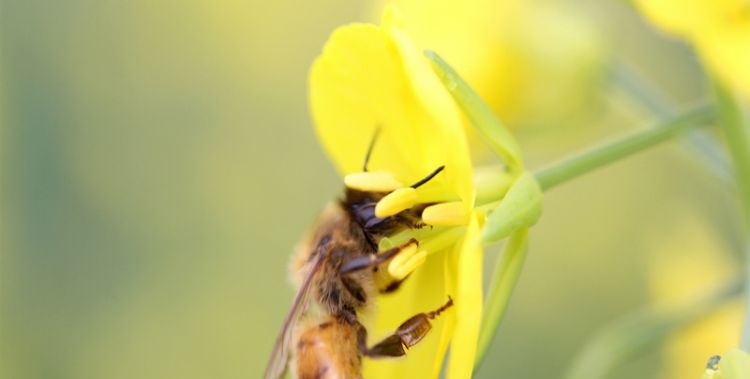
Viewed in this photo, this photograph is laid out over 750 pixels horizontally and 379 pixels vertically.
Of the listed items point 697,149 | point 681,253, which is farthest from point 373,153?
point 681,253

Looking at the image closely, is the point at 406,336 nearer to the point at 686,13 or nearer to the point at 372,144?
the point at 372,144

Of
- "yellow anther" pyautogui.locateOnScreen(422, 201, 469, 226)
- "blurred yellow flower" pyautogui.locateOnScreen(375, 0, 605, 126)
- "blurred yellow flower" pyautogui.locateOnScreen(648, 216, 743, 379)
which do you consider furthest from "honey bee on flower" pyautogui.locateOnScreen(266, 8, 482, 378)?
"blurred yellow flower" pyautogui.locateOnScreen(648, 216, 743, 379)

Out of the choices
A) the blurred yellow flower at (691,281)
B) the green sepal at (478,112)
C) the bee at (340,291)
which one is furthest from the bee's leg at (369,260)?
the blurred yellow flower at (691,281)

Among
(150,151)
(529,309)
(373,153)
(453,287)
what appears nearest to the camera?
→ (453,287)

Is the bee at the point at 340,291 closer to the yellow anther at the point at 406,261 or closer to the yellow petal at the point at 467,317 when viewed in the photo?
the yellow anther at the point at 406,261

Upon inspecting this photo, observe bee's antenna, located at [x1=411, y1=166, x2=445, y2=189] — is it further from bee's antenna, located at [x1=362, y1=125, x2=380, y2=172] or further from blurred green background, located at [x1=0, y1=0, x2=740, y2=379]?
blurred green background, located at [x1=0, y1=0, x2=740, y2=379]

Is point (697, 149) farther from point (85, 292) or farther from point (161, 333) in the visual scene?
point (85, 292)
